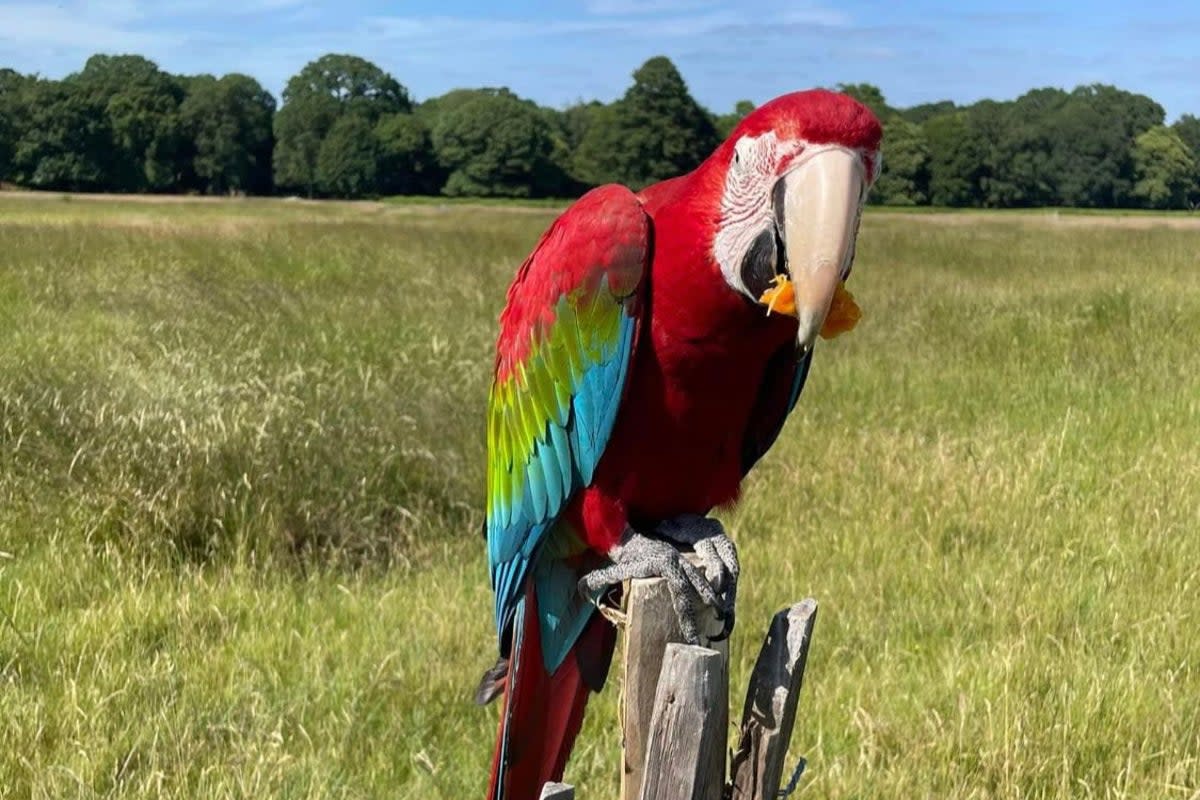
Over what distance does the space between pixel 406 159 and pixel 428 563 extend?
42456 millimetres

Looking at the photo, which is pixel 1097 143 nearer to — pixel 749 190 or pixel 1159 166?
pixel 1159 166

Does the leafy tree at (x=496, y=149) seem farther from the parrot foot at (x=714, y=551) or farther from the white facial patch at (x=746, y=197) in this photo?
the white facial patch at (x=746, y=197)

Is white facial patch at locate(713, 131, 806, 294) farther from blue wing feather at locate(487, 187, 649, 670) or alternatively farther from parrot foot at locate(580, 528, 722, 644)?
parrot foot at locate(580, 528, 722, 644)

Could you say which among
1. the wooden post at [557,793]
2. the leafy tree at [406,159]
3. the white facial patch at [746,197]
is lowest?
the wooden post at [557,793]

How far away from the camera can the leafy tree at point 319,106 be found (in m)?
42.4

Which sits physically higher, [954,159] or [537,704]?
[954,159]

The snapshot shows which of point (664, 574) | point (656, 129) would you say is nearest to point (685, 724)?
point (664, 574)

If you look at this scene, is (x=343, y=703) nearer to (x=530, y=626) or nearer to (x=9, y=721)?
(x=9, y=721)

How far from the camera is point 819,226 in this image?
48.4 inches

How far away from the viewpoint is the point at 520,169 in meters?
40.8

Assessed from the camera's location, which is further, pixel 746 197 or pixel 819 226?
→ pixel 746 197

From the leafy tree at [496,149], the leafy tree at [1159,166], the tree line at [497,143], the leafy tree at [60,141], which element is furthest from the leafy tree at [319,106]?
the leafy tree at [1159,166]

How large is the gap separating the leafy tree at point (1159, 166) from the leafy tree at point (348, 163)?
28318mm

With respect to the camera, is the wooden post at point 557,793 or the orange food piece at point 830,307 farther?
the orange food piece at point 830,307
